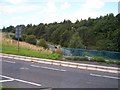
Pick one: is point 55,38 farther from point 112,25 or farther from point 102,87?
point 102,87

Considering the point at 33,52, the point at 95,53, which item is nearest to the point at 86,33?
the point at 33,52

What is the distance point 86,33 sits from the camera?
9519 cm

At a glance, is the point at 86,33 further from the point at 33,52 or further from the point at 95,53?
the point at 95,53

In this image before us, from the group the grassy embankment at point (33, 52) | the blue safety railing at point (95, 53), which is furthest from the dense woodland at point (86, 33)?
the blue safety railing at point (95, 53)

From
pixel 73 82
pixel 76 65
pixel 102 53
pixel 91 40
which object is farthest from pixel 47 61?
pixel 91 40

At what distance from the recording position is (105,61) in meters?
21.8

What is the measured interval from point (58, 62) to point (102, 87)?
9.81 metres

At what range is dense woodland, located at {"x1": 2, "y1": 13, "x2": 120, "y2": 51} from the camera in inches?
2863

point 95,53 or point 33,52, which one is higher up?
point 95,53

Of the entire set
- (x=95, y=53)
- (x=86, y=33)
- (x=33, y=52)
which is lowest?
(x=33, y=52)

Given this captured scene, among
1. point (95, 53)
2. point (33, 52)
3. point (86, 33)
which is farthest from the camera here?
point (86, 33)

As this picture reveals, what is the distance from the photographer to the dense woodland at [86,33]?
72731mm

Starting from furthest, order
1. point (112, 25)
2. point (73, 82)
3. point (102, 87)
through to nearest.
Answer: point (112, 25), point (73, 82), point (102, 87)

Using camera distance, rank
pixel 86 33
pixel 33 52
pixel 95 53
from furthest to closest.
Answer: pixel 86 33 → pixel 33 52 → pixel 95 53
